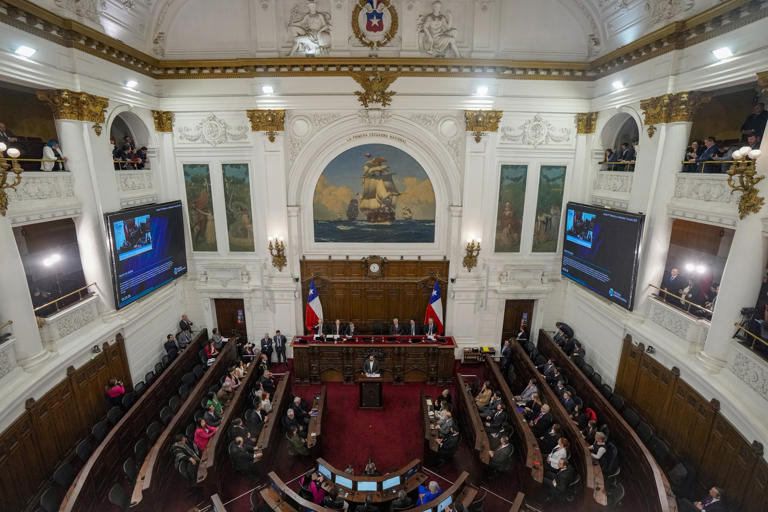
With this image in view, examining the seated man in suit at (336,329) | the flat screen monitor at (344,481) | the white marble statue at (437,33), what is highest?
the white marble statue at (437,33)

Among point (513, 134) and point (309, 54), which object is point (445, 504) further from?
point (309, 54)

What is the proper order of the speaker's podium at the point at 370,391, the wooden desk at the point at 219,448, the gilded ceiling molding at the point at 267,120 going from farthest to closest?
the gilded ceiling molding at the point at 267,120, the speaker's podium at the point at 370,391, the wooden desk at the point at 219,448

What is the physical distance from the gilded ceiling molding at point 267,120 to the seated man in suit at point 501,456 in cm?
1048

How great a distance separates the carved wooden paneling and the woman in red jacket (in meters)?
5.34

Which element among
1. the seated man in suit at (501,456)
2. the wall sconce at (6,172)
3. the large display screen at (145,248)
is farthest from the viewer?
the large display screen at (145,248)

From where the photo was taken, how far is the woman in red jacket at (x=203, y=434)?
8.05 metres

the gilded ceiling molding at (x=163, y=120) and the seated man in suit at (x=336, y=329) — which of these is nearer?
the gilded ceiling molding at (x=163, y=120)

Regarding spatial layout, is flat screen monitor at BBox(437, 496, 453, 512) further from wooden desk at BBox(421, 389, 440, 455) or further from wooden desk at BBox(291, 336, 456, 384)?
wooden desk at BBox(291, 336, 456, 384)

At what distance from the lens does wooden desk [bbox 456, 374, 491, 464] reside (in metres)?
7.61

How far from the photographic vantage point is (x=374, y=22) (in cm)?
1080

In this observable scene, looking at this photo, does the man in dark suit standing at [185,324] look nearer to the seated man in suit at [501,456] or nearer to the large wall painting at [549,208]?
the seated man in suit at [501,456]

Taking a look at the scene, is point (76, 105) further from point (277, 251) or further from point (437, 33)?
point (437, 33)

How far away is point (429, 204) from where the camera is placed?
40.3ft

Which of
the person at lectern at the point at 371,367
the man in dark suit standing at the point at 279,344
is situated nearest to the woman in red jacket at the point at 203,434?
the man in dark suit standing at the point at 279,344
